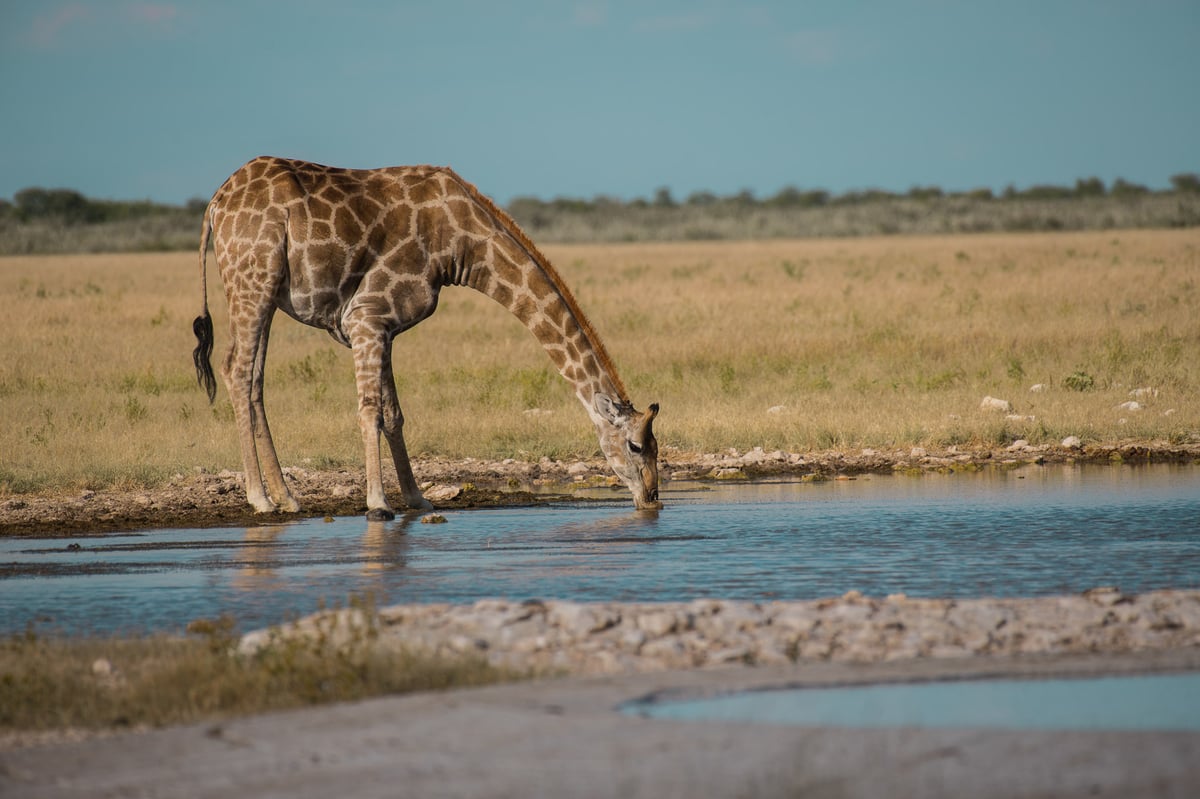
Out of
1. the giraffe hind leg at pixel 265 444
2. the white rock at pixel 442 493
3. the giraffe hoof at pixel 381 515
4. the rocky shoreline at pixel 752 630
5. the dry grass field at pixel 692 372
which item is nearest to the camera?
the rocky shoreline at pixel 752 630

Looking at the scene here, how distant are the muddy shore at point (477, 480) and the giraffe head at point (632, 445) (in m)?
0.77

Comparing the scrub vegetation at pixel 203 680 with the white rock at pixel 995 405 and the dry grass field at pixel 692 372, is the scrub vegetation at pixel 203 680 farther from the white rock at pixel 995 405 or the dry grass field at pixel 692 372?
the white rock at pixel 995 405

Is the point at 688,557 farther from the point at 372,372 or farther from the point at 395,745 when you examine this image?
the point at 395,745

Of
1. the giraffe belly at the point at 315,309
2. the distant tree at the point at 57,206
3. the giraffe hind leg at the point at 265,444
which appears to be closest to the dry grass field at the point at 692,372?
the giraffe hind leg at the point at 265,444

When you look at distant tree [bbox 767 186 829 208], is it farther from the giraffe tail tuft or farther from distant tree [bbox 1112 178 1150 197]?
the giraffe tail tuft

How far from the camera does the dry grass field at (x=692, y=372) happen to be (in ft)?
54.3

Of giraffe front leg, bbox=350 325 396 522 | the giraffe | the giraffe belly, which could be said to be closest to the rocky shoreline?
giraffe front leg, bbox=350 325 396 522

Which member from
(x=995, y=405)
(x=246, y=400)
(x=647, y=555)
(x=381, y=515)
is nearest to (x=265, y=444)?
(x=246, y=400)

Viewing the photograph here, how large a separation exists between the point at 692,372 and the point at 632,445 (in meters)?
8.40

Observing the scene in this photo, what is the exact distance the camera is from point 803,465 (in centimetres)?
1556

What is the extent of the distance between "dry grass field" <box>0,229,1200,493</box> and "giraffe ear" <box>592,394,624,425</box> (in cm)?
284

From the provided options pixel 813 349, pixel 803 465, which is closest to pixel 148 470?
pixel 803 465

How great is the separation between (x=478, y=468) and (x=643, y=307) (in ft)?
50.2

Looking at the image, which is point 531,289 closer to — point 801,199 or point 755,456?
point 755,456
